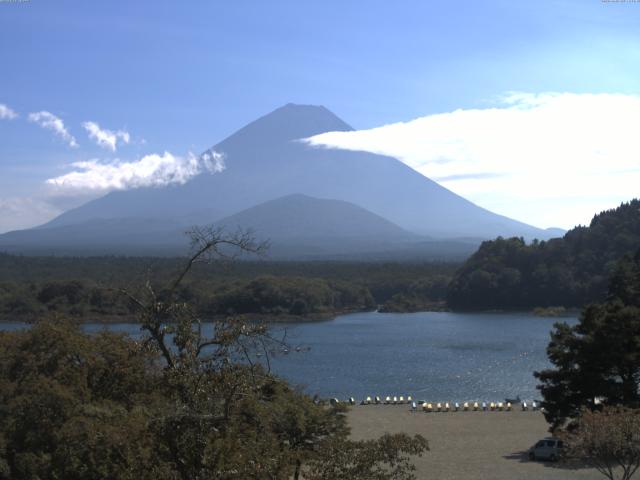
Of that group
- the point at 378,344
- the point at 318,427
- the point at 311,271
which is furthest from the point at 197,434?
the point at 311,271

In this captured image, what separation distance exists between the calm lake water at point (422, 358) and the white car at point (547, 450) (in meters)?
4.64

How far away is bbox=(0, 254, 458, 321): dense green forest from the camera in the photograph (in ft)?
144

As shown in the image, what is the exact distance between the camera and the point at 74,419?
6.95 metres

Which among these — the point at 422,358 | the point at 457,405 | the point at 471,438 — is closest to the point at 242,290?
the point at 422,358

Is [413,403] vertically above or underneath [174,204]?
underneath

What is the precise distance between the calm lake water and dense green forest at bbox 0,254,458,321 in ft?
10.5

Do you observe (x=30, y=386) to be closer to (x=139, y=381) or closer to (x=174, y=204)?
(x=139, y=381)

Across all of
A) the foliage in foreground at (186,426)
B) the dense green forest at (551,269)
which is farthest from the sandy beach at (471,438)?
the dense green forest at (551,269)

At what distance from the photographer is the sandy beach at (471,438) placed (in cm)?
1195

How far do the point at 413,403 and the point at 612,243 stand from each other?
34.3 m

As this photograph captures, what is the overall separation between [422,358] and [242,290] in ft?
63.3

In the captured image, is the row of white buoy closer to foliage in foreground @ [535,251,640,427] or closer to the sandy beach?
the sandy beach

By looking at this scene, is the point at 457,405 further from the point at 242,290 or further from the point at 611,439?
the point at 242,290

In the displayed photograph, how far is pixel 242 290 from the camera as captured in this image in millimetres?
47031
